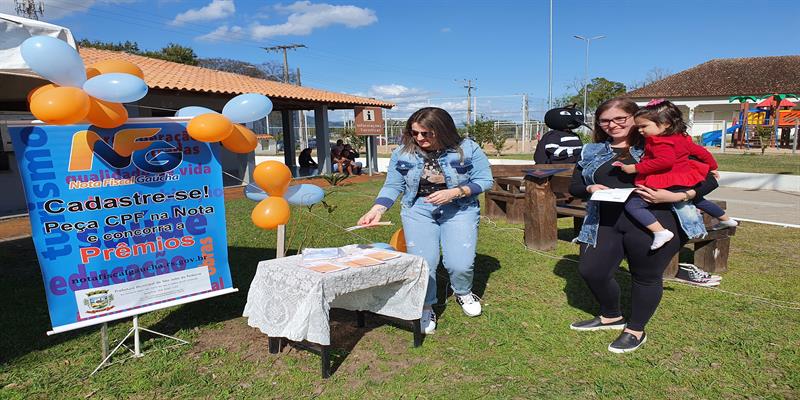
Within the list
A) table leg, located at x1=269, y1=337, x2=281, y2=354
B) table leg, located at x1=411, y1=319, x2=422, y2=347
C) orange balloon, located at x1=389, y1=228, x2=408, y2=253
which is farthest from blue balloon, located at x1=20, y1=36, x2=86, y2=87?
table leg, located at x1=411, y1=319, x2=422, y2=347

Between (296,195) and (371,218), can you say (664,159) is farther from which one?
(296,195)

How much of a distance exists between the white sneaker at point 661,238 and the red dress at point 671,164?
260mm

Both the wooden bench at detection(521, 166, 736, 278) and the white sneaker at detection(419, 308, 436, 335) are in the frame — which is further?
the wooden bench at detection(521, 166, 736, 278)

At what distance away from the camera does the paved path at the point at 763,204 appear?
7.86 meters

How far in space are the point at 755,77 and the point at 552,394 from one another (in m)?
44.5

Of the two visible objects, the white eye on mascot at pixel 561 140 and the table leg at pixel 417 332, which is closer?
the table leg at pixel 417 332

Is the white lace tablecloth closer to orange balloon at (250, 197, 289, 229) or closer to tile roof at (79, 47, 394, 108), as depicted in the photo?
orange balloon at (250, 197, 289, 229)

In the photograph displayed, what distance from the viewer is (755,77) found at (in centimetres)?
3784

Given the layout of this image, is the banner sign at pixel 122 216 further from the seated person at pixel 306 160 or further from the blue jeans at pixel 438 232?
the seated person at pixel 306 160

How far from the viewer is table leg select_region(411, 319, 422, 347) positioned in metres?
3.34

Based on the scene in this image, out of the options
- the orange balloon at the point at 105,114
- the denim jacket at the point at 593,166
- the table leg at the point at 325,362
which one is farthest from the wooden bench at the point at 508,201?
the orange balloon at the point at 105,114

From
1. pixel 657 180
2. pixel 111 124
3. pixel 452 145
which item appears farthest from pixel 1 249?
pixel 657 180

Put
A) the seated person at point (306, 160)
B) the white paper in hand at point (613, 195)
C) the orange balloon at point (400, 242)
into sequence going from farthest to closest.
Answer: the seated person at point (306, 160)
the orange balloon at point (400, 242)
the white paper in hand at point (613, 195)

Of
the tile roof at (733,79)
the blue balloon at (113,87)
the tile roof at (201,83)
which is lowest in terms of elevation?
the blue balloon at (113,87)
